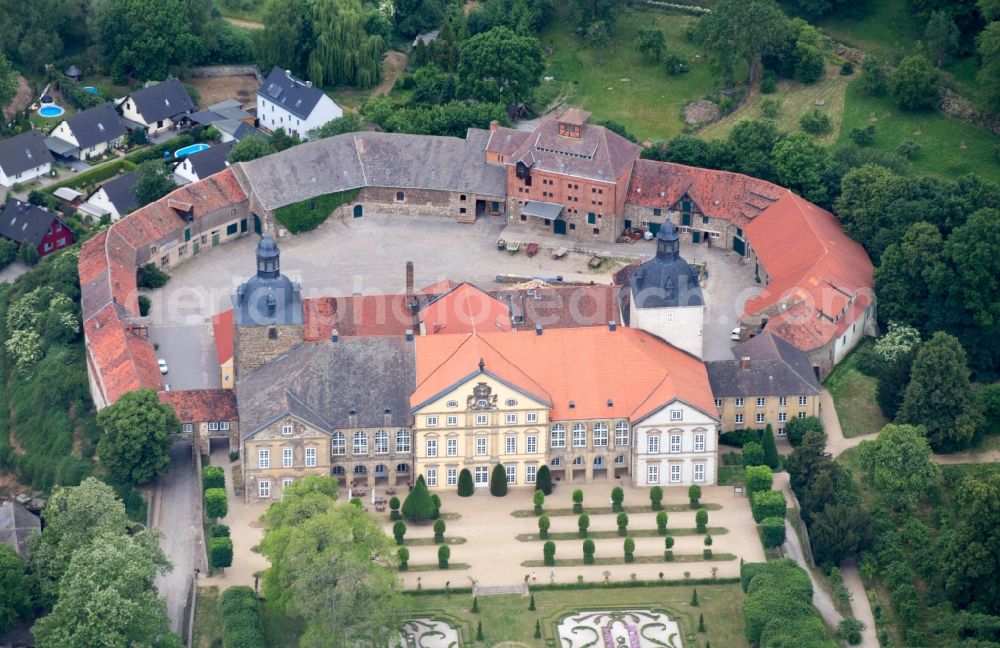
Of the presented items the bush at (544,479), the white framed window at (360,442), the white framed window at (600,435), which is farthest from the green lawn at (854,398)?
the white framed window at (360,442)

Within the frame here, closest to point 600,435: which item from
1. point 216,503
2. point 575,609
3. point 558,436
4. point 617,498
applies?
point 558,436

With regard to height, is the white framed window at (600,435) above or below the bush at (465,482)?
above

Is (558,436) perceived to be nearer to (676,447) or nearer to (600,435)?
(600,435)

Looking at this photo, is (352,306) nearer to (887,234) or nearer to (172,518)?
(172,518)

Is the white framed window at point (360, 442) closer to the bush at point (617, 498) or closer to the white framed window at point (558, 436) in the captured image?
the white framed window at point (558, 436)

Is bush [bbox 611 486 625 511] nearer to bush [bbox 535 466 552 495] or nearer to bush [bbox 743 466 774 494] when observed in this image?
bush [bbox 535 466 552 495]

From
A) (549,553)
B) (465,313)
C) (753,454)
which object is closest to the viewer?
(549,553)
